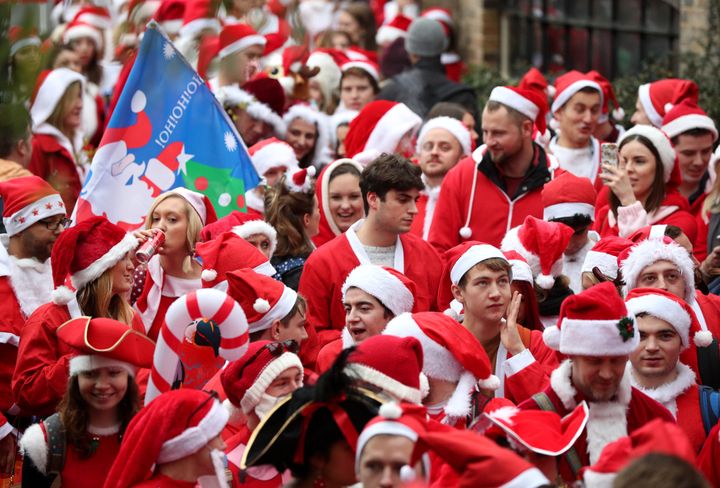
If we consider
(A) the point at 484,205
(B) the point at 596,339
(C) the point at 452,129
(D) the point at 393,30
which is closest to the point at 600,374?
(B) the point at 596,339

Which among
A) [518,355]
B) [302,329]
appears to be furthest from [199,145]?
[518,355]

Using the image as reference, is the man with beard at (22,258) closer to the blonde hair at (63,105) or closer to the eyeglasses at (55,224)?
the eyeglasses at (55,224)

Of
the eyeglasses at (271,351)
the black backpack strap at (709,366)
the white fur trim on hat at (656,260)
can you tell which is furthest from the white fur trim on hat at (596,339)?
the white fur trim on hat at (656,260)

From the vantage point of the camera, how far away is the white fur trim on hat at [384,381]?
5359 mm

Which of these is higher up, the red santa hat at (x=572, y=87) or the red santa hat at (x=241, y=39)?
the red santa hat at (x=241, y=39)

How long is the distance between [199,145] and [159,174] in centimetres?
44

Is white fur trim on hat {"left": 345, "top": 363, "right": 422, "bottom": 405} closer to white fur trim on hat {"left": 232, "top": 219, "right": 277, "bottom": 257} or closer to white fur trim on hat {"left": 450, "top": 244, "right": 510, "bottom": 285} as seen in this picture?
white fur trim on hat {"left": 450, "top": 244, "right": 510, "bottom": 285}

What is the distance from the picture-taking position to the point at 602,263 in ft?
24.7

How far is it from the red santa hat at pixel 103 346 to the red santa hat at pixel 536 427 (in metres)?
1.62

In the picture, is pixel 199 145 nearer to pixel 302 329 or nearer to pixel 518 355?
pixel 302 329

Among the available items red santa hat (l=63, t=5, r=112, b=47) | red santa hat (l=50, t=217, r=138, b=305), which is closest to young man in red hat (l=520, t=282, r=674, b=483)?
red santa hat (l=50, t=217, r=138, b=305)

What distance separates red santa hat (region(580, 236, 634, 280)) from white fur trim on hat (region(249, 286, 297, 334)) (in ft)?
5.30

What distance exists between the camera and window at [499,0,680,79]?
1495 cm

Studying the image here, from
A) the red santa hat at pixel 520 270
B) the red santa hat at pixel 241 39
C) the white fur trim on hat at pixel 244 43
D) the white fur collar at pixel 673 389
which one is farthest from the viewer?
the white fur trim on hat at pixel 244 43
